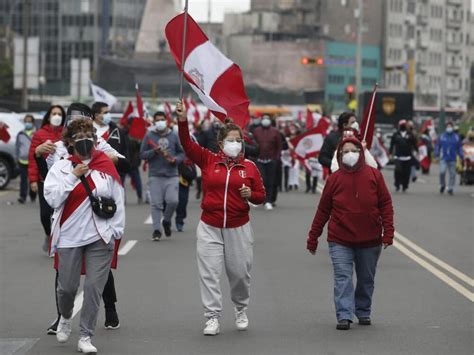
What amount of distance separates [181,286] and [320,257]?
141 inches

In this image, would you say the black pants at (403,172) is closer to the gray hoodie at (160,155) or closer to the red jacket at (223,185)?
the gray hoodie at (160,155)

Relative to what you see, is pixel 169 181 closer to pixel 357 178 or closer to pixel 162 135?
pixel 162 135

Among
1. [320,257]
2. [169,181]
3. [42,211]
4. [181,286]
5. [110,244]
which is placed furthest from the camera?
[169,181]

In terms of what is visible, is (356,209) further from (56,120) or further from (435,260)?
(435,260)

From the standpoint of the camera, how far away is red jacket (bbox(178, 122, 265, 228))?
419 inches

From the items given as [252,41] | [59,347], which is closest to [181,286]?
[59,347]

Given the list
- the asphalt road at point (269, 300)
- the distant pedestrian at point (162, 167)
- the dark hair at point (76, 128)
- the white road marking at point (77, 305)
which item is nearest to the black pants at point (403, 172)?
the asphalt road at point (269, 300)

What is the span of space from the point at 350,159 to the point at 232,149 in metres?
0.99

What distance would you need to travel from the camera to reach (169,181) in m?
19.0

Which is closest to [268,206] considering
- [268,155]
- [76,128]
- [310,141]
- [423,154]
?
[268,155]

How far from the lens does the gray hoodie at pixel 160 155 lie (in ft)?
61.7

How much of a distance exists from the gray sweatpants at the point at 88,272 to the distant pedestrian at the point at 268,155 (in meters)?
16.4

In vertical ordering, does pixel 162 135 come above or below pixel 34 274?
above

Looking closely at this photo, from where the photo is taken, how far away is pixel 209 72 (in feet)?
39.9
